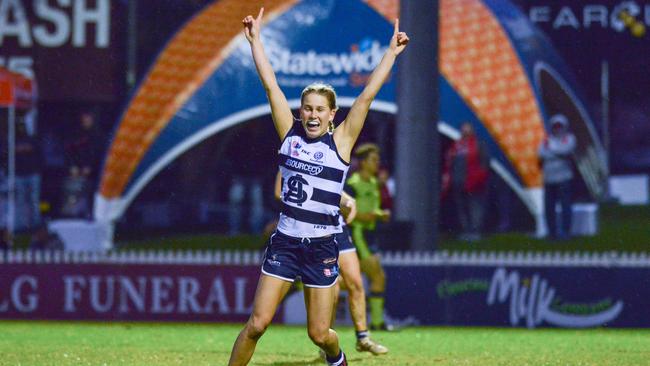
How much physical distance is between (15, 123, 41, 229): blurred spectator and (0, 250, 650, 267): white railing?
62cm

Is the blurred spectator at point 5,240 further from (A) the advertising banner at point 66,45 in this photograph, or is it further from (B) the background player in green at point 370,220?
(B) the background player in green at point 370,220

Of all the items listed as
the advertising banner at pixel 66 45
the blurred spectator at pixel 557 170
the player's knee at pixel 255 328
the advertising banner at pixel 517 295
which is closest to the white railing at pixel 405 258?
the advertising banner at pixel 517 295

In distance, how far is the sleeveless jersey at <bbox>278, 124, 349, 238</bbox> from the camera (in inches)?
345

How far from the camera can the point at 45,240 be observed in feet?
57.8

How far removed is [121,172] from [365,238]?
A: 4.46 meters

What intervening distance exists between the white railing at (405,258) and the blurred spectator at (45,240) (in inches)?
14.7

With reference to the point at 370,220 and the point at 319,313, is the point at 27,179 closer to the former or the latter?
the point at 370,220

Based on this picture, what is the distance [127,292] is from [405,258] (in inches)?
131

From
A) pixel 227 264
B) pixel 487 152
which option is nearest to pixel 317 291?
pixel 227 264

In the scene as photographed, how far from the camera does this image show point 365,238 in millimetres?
→ 15117

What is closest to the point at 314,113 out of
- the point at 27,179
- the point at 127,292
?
the point at 127,292

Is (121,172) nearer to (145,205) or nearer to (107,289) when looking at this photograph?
(145,205)

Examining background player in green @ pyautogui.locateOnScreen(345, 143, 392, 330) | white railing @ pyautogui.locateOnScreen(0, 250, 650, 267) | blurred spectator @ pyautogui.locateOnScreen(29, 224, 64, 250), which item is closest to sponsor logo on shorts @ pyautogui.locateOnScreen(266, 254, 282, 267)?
background player in green @ pyautogui.locateOnScreen(345, 143, 392, 330)

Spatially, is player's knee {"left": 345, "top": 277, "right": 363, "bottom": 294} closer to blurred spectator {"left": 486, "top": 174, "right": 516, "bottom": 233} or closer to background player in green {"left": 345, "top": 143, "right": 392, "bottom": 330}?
background player in green {"left": 345, "top": 143, "right": 392, "bottom": 330}
